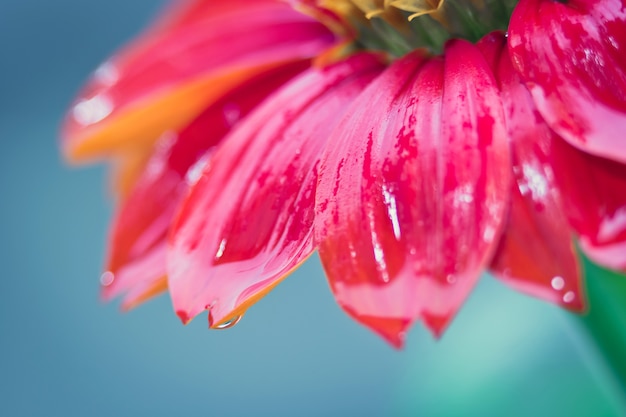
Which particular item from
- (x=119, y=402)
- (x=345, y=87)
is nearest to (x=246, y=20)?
(x=345, y=87)

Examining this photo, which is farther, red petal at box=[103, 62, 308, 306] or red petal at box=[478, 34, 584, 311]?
red petal at box=[103, 62, 308, 306]

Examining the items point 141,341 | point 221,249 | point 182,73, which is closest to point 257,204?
point 221,249

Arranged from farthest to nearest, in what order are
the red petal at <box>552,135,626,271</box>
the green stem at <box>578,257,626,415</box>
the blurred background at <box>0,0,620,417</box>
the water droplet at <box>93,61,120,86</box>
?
the blurred background at <box>0,0,620,417</box> < the water droplet at <box>93,61,120,86</box> < the green stem at <box>578,257,626,415</box> < the red petal at <box>552,135,626,271</box>

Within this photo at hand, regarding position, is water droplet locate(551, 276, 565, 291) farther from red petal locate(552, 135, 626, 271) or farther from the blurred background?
the blurred background

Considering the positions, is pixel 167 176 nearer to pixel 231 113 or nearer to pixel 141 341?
pixel 231 113

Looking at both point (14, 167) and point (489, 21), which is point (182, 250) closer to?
point (489, 21)

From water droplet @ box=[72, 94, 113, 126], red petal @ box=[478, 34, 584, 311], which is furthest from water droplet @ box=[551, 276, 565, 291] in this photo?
water droplet @ box=[72, 94, 113, 126]

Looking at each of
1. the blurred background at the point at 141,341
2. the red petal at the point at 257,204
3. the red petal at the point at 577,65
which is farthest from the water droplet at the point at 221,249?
the blurred background at the point at 141,341
